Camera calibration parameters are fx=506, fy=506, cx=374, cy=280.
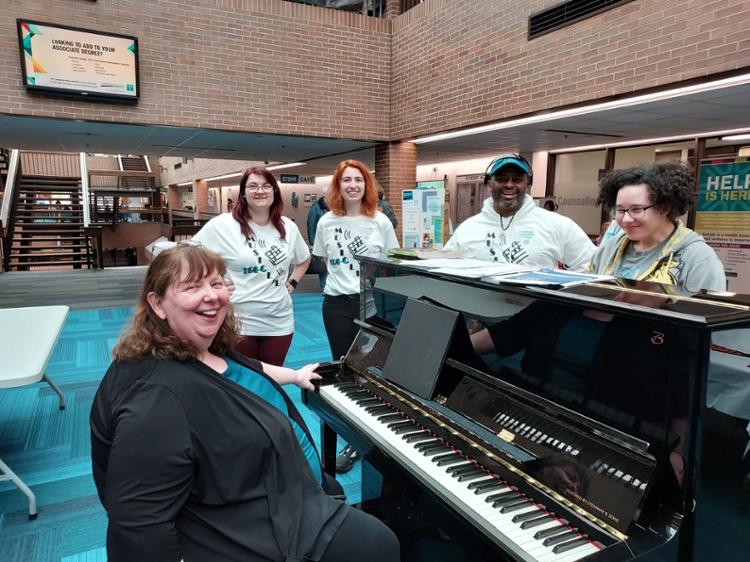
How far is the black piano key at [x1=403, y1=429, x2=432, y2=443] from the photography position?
4.98ft

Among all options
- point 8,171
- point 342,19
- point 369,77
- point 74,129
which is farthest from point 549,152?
point 8,171

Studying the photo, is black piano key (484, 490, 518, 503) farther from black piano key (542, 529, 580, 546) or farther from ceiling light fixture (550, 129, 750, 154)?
ceiling light fixture (550, 129, 750, 154)

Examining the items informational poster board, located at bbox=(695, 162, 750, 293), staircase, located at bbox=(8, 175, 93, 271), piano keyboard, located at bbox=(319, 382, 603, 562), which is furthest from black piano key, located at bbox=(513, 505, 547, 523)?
staircase, located at bbox=(8, 175, 93, 271)

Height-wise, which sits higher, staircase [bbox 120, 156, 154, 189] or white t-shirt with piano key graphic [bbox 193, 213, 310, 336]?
staircase [bbox 120, 156, 154, 189]

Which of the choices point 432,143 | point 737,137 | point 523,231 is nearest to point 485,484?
point 523,231

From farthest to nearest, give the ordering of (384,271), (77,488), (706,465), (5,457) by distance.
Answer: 1. (5,457)
2. (77,488)
3. (384,271)
4. (706,465)

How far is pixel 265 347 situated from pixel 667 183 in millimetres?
2007

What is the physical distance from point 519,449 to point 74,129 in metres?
8.37

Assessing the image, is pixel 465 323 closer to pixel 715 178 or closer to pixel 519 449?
pixel 519 449

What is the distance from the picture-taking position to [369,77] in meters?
8.20

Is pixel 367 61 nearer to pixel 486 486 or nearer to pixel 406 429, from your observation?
pixel 406 429

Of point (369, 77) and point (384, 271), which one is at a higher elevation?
point (369, 77)

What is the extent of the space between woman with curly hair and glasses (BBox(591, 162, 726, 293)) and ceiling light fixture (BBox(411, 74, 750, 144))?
327cm

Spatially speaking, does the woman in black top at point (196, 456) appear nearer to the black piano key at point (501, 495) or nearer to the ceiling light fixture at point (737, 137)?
the black piano key at point (501, 495)
